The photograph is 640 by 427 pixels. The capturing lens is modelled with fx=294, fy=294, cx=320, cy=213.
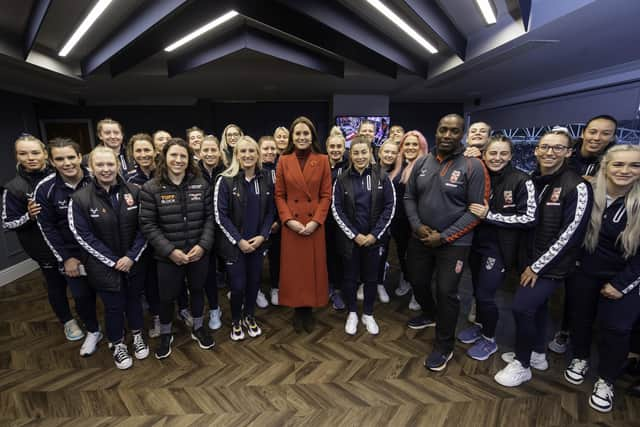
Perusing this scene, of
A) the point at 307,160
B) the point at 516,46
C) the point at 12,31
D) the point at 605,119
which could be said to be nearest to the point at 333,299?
the point at 307,160

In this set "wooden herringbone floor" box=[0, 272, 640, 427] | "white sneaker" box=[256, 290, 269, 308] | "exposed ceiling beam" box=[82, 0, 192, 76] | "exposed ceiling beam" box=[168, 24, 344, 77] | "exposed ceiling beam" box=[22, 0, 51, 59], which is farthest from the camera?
"exposed ceiling beam" box=[168, 24, 344, 77]

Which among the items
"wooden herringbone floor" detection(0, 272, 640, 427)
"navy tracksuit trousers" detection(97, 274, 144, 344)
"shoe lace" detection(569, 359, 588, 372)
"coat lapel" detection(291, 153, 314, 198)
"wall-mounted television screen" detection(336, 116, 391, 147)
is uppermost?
"wall-mounted television screen" detection(336, 116, 391, 147)

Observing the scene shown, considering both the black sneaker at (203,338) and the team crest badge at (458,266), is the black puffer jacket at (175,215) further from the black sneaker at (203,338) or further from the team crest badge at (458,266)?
the team crest badge at (458,266)

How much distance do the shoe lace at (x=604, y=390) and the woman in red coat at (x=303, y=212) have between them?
5.87 ft

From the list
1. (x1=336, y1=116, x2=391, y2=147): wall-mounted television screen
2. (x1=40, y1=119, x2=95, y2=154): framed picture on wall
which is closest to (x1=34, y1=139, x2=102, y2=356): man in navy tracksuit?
(x1=336, y1=116, x2=391, y2=147): wall-mounted television screen

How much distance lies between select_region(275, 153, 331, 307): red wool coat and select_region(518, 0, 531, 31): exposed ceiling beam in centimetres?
233

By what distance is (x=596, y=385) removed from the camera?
5.89 feet

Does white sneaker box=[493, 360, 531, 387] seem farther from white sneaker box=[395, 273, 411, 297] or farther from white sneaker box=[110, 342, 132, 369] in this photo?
white sneaker box=[110, 342, 132, 369]

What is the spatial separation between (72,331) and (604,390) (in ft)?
12.5

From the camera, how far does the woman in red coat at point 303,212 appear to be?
2.26 meters

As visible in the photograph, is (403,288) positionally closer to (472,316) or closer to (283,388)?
(472,316)

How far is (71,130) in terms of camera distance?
23.7 feet

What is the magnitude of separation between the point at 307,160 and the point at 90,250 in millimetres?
1564

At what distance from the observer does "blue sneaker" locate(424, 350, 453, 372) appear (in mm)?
2057
